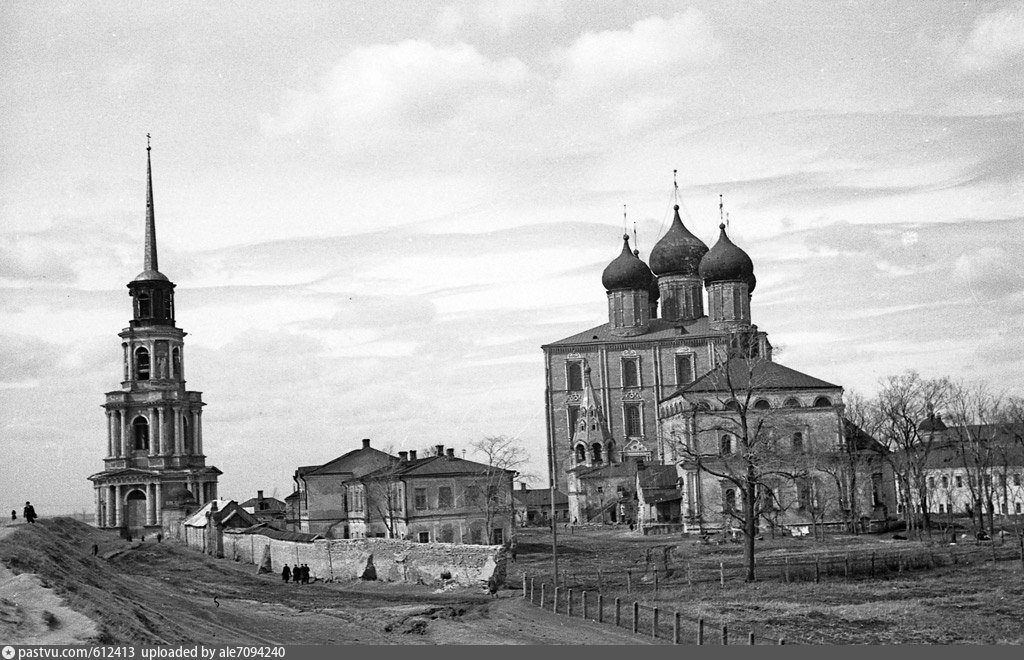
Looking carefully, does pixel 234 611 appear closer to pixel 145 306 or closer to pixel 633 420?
pixel 145 306

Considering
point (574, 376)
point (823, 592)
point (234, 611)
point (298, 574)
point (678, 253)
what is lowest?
point (823, 592)

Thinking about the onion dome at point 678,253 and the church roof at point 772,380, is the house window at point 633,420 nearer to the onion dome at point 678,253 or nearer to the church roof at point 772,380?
the onion dome at point 678,253

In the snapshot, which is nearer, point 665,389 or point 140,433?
point 140,433

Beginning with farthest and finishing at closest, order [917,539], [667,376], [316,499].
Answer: [667,376], [316,499], [917,539]

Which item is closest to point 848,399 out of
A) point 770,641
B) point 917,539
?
point 917,539

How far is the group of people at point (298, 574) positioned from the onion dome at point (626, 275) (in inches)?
2178

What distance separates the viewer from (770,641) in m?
26.7

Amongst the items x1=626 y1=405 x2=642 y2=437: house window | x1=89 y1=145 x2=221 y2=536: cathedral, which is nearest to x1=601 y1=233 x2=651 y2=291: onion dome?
x1=626 y1=405 x2=642 y2=437: house window

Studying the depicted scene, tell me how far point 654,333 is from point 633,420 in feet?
22.3

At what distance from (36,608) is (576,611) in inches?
544

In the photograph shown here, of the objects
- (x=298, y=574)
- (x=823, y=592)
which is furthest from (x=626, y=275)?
(x=823, y=592)

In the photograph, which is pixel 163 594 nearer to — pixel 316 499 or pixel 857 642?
pixel 857 642

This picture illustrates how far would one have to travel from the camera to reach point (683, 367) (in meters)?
94.2

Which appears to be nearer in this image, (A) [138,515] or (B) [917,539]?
(B) [917,539]
